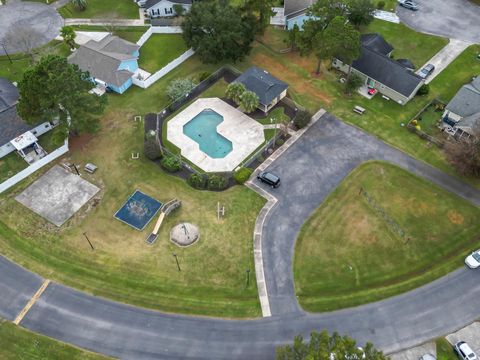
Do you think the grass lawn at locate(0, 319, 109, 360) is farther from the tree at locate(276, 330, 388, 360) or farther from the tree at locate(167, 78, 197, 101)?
the tree at locate(167, 78, 197, 101)

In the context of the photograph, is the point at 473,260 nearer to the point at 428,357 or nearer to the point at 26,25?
the point at 428,357

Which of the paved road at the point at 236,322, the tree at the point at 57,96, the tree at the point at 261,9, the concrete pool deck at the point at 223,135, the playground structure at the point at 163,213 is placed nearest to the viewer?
the paved road at the point at 236,322

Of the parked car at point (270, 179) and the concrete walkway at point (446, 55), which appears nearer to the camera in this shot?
the parked car at point (270, 179)

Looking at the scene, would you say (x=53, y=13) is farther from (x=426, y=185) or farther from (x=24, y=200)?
(x=426, y=185)

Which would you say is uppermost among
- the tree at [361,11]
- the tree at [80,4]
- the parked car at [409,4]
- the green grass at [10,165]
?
the tree at [361,11]

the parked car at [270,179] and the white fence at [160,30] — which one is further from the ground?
the white fence at [160,30]

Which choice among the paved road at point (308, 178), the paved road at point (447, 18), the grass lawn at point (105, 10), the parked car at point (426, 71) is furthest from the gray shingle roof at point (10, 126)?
the paved road at point (447, 18)

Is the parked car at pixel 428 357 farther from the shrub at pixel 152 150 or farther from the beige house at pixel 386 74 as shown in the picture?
the shrub at pixel 152 150

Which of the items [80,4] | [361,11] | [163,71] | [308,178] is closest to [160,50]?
[163,71]
